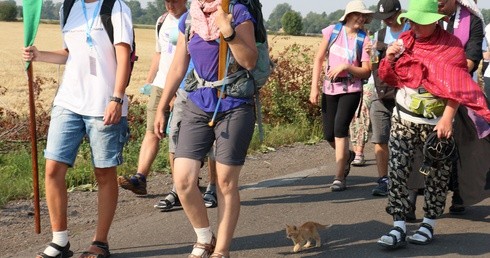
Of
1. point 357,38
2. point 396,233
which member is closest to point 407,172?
point 396,233

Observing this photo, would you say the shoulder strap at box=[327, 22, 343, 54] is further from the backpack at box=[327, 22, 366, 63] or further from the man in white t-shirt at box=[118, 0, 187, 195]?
the man in white t-shirt at box=[118, 0, 187, 195]

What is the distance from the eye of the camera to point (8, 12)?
66625mm

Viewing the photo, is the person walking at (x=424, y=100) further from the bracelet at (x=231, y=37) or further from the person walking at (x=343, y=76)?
the person walking at (x=343, y=76)

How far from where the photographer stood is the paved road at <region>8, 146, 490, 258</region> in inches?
232

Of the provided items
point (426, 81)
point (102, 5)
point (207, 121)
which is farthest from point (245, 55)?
point (426, 81)

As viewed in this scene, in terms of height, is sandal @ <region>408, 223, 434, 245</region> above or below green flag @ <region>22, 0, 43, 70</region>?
below

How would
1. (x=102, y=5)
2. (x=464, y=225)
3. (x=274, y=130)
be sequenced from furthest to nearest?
(x=274, y=130) → (x=464, y=225) → (x=102, y=5)

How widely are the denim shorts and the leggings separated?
107 inches

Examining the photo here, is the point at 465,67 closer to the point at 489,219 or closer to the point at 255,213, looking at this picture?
the point at 489,219

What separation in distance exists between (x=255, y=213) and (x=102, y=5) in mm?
Answer: 2255

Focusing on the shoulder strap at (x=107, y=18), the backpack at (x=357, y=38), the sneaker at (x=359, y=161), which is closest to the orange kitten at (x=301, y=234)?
the shoulder strap at (x=107, y=18)

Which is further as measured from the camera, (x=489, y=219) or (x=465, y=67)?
(x=489, y=219)

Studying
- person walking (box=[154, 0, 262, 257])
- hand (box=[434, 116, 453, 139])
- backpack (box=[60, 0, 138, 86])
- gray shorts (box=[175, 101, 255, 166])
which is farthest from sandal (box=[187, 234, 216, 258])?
hand (box=[434, 116, 453, 139])

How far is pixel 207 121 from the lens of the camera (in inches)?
209
